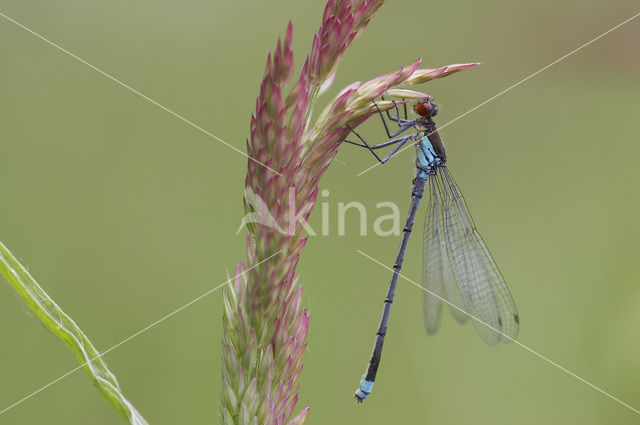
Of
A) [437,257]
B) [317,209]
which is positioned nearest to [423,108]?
[317,209]

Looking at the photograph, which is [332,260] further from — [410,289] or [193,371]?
[193,371]

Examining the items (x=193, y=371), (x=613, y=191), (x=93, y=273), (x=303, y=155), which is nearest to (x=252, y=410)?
(x=303, y=155)

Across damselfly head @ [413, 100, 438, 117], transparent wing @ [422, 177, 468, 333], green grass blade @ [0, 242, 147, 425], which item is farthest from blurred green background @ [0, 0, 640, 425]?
green grass blade @ [0, 242, 147, 425]

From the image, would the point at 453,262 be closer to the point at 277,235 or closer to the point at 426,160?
the point at 426,160

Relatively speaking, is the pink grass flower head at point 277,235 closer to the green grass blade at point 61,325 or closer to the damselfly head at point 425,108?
the green grass blade at point 61,325

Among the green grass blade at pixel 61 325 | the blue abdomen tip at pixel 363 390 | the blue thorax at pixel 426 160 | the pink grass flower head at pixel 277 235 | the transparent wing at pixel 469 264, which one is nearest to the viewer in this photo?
the green grass blade at pixel 61 325

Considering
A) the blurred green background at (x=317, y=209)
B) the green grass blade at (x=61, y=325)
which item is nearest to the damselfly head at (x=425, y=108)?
the blurred green background at (x=317, y=209)

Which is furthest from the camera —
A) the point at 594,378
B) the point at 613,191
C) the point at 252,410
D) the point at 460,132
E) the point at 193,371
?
the point at 460,132
